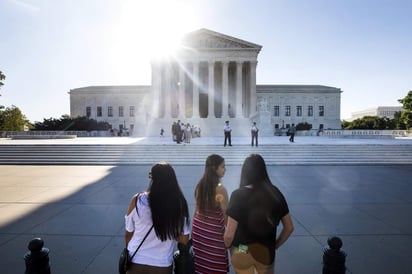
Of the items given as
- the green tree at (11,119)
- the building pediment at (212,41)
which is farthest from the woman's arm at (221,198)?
the green tree at (11,119)

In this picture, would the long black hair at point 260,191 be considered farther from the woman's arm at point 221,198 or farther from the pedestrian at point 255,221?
the woman's arm at point 221,198

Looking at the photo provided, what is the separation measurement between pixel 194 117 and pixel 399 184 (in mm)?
34841

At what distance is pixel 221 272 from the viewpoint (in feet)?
8.75

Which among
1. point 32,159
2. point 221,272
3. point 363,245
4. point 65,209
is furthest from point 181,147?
point 221,272

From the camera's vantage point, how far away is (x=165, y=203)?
225 centimetres

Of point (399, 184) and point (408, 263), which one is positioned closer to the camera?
point (408, 263)

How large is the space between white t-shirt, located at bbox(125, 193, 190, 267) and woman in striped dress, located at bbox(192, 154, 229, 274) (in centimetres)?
47

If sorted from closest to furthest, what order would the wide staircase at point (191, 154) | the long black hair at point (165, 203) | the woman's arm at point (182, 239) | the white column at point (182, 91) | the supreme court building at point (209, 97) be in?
the long black hair at point (165, 203)
the woman's arm at point (182, 239)
the wide staircase at point (191, 154)
the supreme court building at point (209, 97)
the white column at point (182, 91)

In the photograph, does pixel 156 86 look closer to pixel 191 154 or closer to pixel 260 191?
pixel 191 154

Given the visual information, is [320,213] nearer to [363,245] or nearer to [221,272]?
[363,245]

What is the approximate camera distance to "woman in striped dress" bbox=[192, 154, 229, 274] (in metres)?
2.67

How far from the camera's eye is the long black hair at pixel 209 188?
2.71m

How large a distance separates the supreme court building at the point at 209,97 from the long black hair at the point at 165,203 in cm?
3776

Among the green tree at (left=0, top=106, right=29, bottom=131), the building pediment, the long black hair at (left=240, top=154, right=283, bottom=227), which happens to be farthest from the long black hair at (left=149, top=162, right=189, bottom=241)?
the green tree at (left=0, top=106, right=29, bottom=131)
